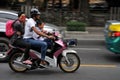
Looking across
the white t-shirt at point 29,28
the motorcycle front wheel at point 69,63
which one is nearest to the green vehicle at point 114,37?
the motorcycle front wheel at point 69,63

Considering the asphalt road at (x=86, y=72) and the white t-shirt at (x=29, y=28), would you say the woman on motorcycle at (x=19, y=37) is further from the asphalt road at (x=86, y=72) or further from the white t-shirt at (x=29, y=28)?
the asphalt road at (x=86, y=72)

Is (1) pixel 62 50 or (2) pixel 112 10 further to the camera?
(2) pixel 112 10

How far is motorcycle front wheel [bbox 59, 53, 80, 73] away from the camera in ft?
33.2

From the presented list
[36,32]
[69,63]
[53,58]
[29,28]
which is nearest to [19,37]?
[29,28]

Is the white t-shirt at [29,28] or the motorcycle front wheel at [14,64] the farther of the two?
the motorcycle front wheel at [14,64]

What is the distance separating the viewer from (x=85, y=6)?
26625 millimetres

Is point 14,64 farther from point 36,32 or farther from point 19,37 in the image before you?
point 36,32

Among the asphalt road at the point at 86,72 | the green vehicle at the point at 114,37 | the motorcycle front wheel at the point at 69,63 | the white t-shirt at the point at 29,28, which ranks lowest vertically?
the asphalt road at the point at 86,72

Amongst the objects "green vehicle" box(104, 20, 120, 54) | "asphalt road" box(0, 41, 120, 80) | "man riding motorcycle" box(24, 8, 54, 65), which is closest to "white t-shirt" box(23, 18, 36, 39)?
"man riding motorcycle" box(24, 8, 54, 65)

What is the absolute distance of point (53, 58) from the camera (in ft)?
32.7

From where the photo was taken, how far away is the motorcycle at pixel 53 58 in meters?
9.95

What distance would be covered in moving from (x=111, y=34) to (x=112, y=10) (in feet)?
43.6

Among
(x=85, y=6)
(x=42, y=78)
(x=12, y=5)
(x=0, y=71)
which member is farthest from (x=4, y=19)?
(x=12, y=5)

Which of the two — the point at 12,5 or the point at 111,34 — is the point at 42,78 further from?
the point at 12,5
